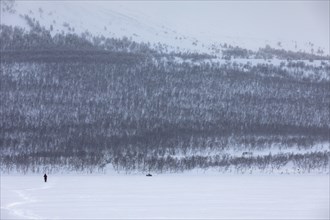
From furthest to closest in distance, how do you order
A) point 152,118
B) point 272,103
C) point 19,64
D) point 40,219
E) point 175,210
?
point 19,64, point 272,103, point 152,118, point 175,210, point 40,219

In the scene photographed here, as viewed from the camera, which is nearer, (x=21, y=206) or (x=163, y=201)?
(x=21, y=206)

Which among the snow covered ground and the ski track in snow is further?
the snow covered ground

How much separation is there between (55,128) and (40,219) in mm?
91077

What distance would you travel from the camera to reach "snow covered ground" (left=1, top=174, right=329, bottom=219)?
43.3m

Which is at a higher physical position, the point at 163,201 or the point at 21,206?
the point at 21,206

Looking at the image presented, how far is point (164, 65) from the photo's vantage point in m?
180

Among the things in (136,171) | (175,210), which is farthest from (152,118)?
(175,210)

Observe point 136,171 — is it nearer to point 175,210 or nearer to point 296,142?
point 296,142

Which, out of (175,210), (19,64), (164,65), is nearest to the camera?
(175,210)

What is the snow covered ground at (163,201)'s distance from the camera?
43312 mm

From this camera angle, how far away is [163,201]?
5172cm

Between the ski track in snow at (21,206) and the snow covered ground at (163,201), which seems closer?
the ski track in snow at (21,206)

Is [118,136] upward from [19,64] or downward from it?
downward

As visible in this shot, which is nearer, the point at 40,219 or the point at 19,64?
the point at 40,219
